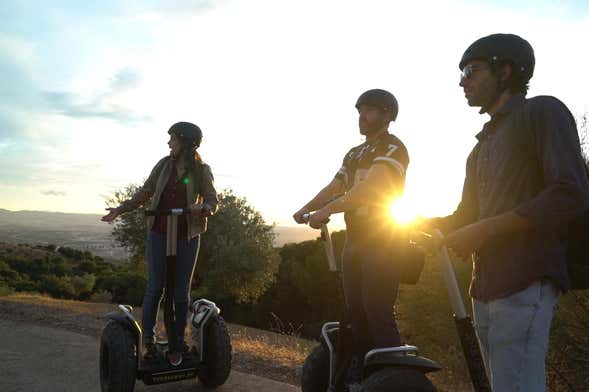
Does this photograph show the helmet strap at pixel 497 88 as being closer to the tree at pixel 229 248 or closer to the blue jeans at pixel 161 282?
the blue jeans at pixel 161 282

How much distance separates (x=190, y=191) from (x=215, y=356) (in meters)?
1.65

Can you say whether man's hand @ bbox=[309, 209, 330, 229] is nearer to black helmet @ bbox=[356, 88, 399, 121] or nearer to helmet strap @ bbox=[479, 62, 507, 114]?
black helmet @ bbox=[356, 88, 399, 121]

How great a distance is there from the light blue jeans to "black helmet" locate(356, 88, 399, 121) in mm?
1861

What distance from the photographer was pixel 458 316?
1972mm

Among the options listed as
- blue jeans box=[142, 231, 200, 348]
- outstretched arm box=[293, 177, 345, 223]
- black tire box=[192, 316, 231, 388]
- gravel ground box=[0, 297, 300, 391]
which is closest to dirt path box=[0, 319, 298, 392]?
black tire box=[192, 316, 231, 388]

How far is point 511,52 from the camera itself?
207 centimetres

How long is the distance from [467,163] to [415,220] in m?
0.39

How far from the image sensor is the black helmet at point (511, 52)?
2.08m

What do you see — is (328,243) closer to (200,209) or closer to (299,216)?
Result: (299,216)

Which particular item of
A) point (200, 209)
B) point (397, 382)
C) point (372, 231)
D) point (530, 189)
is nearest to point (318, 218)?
A: point (372, 231)

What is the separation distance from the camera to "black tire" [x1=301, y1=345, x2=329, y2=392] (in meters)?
3.54

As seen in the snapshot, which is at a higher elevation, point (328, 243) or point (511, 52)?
point (511, 52)

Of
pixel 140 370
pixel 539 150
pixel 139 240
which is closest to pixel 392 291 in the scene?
pixel 539 150

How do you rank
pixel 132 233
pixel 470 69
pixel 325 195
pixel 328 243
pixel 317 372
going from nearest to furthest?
pixel 470 69 < pixel 328 243 < pixel 317 372 < pixel 325 195 < pixel 132 233
